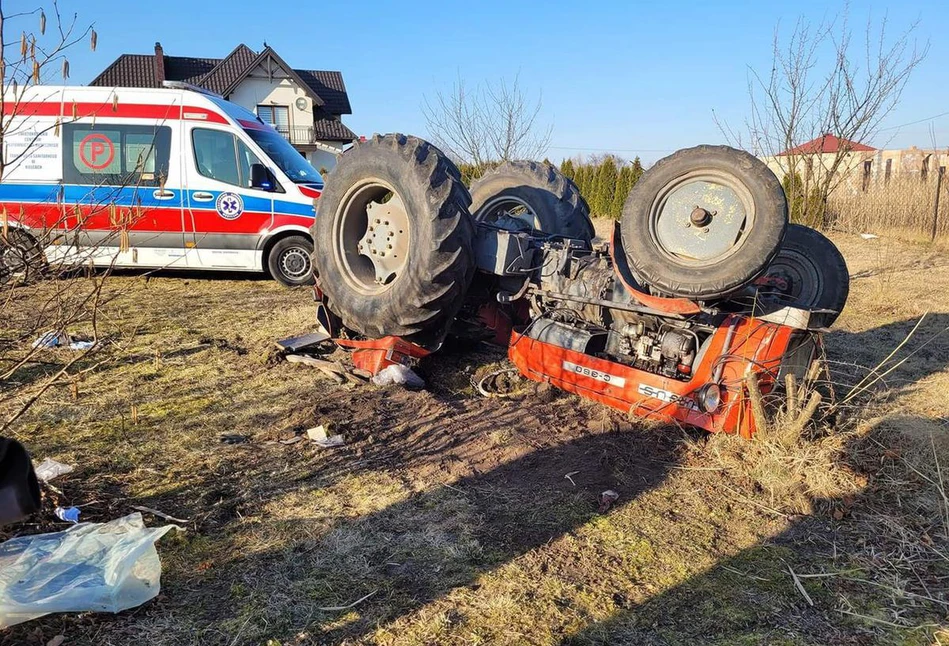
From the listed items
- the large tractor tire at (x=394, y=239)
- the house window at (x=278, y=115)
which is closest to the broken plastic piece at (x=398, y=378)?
the large tractor tire at (x=394, y=239)

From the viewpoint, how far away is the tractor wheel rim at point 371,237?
4930mm

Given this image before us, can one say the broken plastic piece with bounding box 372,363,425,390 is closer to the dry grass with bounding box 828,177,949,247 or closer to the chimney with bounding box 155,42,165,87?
the dry grass with bounding box 828,177,949,247

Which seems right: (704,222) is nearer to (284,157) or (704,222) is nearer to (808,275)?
(808,275)

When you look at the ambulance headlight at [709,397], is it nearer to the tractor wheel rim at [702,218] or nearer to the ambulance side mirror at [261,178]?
the tractor wheel rim at [702,218]

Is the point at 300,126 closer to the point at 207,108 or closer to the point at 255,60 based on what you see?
the point at 255,60

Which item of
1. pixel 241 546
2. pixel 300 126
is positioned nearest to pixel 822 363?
pixel 241 546

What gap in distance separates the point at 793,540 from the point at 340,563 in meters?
2.04

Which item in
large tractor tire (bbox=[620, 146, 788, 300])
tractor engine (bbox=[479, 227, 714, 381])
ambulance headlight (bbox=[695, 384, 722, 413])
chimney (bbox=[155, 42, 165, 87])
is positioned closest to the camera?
large tractor tire (bbox=[620, 146, 788, 300])

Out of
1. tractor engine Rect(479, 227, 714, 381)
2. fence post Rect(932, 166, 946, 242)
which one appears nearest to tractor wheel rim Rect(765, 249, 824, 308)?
tractor engine Rect(479, 227, 714, 381)

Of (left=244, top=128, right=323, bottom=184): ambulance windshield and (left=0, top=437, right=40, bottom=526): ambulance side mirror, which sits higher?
(left=244, top=128, right=323, bottom=184): ambulance windshield

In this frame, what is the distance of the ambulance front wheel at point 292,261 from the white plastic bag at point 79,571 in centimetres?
638

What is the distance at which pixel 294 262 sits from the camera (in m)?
8.88

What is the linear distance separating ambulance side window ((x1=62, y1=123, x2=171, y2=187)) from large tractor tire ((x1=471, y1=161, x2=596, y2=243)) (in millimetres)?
4863

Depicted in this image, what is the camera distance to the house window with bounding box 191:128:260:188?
28.1 feet
